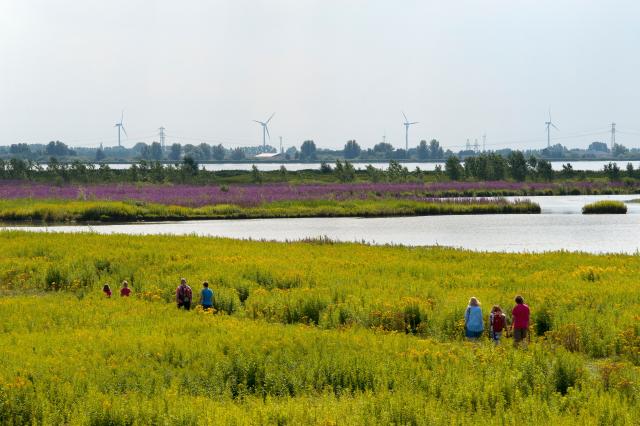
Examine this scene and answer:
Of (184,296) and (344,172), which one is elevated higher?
(344,172)

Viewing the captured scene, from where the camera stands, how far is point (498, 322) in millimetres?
20969

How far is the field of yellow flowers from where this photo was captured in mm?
14711

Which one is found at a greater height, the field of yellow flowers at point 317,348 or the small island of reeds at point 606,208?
the small island of reeds at point 606,208

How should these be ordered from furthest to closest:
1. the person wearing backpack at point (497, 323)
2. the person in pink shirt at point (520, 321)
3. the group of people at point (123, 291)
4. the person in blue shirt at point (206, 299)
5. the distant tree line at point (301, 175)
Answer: the distant tree line at point (301, 175)
the group of people at point (123, 291)
the person in blue shirt at point (206, 299)
the person wearing backpack at point (497, 323)
the person in pink shirt at point (520, 321)

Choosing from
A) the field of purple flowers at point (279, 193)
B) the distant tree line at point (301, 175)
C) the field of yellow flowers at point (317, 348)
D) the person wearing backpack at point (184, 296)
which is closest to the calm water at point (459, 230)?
the field of purple flowers at point (279, 193)

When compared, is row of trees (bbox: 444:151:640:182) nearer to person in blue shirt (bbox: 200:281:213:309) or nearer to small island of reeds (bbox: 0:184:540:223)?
small island of reeds (bbox: 0:184:540:223)

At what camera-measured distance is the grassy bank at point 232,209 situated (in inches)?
3009

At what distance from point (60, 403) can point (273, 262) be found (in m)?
21.6

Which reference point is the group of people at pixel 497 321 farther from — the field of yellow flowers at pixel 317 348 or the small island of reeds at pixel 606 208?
the small island of reeds at pixel 606 208

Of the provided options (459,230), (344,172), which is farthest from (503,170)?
(459,230)

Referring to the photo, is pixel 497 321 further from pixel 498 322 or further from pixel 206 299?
pixel 206 299

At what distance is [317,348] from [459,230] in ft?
146

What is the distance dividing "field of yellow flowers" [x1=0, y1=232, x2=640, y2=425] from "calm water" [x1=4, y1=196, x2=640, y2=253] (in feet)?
54.0

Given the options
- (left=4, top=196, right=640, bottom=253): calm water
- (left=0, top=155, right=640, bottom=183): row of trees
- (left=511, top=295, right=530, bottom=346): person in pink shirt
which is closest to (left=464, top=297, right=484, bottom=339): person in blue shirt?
(left=511, top=295, right=530, bottom=346): person in pink shirt
